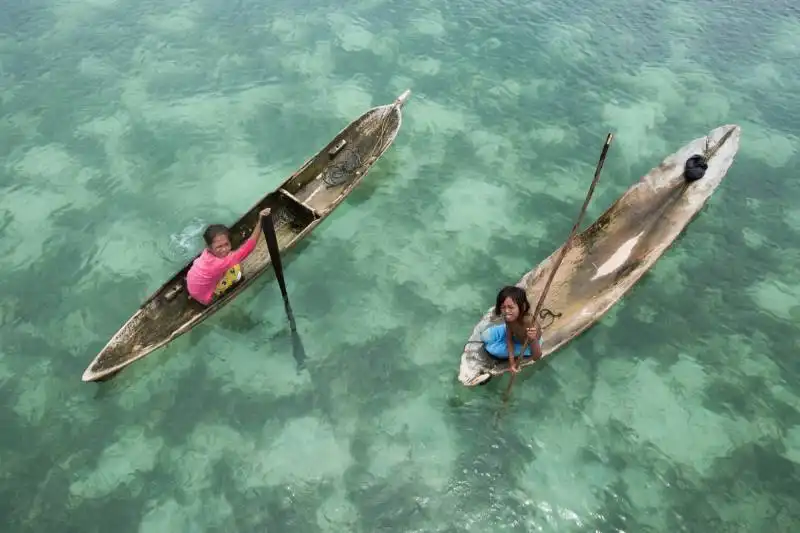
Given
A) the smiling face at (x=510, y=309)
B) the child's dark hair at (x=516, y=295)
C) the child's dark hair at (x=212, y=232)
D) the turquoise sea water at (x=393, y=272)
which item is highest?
the child's dark hair at (x=212, y=232)

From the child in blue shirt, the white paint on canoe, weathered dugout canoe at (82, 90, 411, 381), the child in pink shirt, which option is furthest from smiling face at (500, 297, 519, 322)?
weathered dugout canoe at (82, 90, 411, 381)

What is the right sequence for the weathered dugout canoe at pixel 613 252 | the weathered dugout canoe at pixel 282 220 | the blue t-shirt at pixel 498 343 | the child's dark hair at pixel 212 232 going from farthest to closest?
the weathered dugout canoe at pixel 613 252
the weathered dugout canoe at pixel 282 220
the child's dark hair at pixel 212 232
the blue t-shirt at pixel 498 343

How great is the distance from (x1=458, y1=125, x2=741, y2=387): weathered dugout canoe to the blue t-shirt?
6.9 inches

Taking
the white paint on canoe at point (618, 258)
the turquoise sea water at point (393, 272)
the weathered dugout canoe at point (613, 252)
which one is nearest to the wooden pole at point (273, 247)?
the turquoise sea water at point (393, 272)

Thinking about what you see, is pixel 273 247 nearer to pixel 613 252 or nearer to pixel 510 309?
pixel 510 309

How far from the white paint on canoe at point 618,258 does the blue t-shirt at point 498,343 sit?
2.46 meters

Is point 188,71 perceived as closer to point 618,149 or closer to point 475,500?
point 618,149

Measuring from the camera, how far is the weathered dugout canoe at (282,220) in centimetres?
813

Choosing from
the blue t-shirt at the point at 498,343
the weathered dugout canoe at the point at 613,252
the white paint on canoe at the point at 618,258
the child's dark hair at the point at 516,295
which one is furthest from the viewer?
the white paint on canoe at the point at 618,258

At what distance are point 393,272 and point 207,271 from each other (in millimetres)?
3435

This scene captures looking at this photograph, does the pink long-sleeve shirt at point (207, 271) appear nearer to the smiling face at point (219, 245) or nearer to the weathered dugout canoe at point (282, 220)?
the smiling face at point (219, 245)

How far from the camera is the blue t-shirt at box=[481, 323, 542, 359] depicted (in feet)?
25.6

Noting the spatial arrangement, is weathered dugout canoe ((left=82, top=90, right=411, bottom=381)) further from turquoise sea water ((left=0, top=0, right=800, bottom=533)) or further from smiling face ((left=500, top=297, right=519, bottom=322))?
smiling face ((left=500, top=297, right=519, bottom=322))

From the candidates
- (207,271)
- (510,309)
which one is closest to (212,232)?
(207,271)
